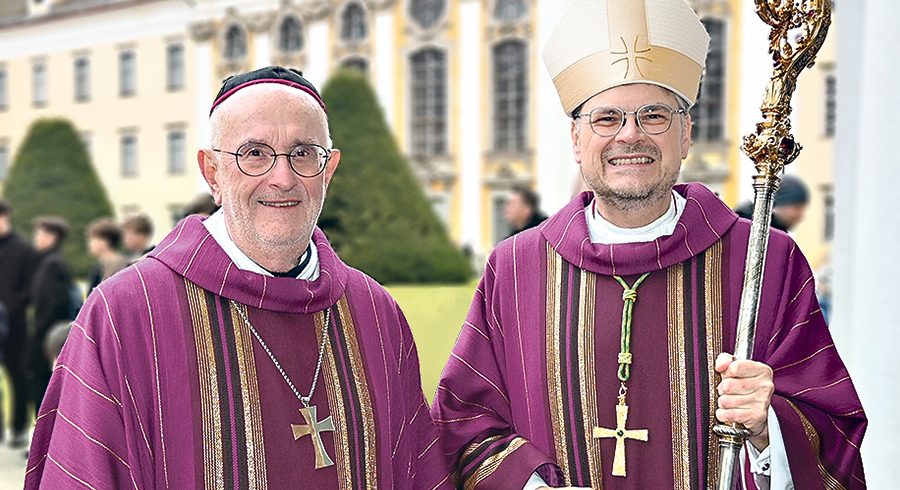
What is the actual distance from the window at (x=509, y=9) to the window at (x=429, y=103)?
1.91 meters

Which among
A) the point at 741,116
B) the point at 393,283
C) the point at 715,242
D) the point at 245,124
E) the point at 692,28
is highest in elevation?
the point at 741,116

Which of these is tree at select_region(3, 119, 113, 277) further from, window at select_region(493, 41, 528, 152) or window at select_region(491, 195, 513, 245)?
window at select_region(493, 41, 528, 152)

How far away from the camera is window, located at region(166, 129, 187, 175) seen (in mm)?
27344

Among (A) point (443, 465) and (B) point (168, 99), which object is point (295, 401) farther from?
(B) point (168, 99)

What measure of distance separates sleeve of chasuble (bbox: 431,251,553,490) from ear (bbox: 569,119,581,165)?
36 centimetres

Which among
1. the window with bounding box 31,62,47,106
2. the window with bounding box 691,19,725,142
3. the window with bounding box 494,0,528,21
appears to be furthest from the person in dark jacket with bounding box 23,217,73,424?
the window with bounding box 31,62,47,106

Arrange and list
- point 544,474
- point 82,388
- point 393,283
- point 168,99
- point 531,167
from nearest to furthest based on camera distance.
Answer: point 82,388, point 544,474, point 393,283, point 531,167, point 168,99

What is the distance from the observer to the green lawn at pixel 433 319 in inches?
323

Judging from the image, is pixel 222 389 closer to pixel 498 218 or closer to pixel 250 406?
pixel 250 406

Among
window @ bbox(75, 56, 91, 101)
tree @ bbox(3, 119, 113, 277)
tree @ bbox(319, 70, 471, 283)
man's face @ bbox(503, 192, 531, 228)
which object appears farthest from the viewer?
window @ bbox(75, 56, 91, 101)

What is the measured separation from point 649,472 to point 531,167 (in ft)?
68.5

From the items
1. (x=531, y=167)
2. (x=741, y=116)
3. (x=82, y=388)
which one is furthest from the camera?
(x=531, y=167)

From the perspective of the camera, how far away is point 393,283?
14266mm

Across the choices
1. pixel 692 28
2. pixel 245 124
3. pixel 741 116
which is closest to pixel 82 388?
pixel 245 124
